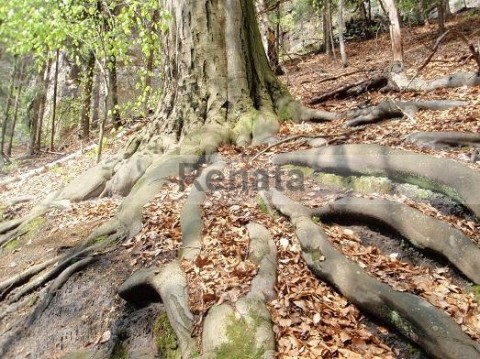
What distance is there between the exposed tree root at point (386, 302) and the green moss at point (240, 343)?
33.2 inches

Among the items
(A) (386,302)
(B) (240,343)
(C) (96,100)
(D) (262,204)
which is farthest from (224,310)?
(C) (96,100)

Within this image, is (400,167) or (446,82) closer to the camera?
(400,167)

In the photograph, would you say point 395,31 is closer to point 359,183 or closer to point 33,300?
point 359,183

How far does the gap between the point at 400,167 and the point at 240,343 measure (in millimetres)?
2650

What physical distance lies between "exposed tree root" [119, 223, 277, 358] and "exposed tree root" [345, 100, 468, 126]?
3.48 m

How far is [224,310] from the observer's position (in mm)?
2824

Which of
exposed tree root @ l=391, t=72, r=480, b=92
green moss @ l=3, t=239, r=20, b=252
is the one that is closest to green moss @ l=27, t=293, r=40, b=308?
green moss @ l=3, t=239, r=20, b=252

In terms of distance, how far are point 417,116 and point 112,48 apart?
639 centimetres

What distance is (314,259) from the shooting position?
3396mm

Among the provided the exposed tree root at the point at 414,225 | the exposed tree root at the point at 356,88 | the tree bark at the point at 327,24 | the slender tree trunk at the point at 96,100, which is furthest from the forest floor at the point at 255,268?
the tree bark at the point at 327,24

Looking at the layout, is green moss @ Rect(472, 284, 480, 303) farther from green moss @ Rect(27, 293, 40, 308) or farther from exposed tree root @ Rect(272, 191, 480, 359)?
green moss @ Rect(27, 293, 40, 308)

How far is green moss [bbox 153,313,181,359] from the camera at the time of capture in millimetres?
2859

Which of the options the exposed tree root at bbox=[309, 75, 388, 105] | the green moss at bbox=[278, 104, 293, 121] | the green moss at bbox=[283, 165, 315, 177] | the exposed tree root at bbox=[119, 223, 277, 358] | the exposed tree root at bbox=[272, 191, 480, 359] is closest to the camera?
the exposed tree root at bbox=[272, 191, 480, 359]

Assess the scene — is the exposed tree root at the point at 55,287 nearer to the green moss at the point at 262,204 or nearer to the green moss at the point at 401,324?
the green moss at the point at 262,204
